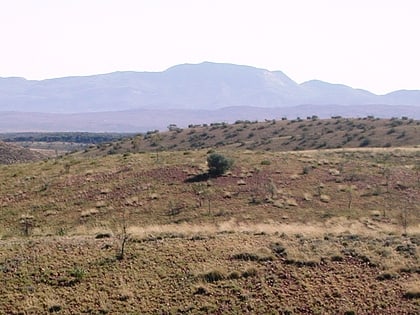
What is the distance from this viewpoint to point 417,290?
49.0ft

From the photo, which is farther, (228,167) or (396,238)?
(228,167)

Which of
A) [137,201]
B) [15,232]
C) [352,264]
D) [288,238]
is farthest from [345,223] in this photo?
[15,232]

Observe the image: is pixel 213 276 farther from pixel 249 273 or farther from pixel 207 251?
pixel 207 251

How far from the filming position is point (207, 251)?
17531mm

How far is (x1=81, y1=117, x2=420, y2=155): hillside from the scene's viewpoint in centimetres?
7194

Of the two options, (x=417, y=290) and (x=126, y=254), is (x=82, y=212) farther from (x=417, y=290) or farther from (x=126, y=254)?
(x=417, y=290)

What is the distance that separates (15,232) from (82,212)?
14.8ft

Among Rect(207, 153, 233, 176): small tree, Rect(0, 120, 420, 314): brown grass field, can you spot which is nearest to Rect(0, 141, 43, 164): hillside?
Rect(0, 120, 420, 314): brown grass field

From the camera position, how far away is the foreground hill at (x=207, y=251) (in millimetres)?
14609

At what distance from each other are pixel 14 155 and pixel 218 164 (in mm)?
66734

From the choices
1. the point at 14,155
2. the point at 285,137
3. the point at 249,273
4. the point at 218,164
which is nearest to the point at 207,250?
the point at 249,273

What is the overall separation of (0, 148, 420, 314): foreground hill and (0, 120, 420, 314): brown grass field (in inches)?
2.0

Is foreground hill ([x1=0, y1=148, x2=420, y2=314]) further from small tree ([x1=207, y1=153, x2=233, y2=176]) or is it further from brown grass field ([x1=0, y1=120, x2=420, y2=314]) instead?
small tree ([x1=207, y1=153, x2=233, y2=176])

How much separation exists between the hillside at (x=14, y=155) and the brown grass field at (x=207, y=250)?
58.4 m
